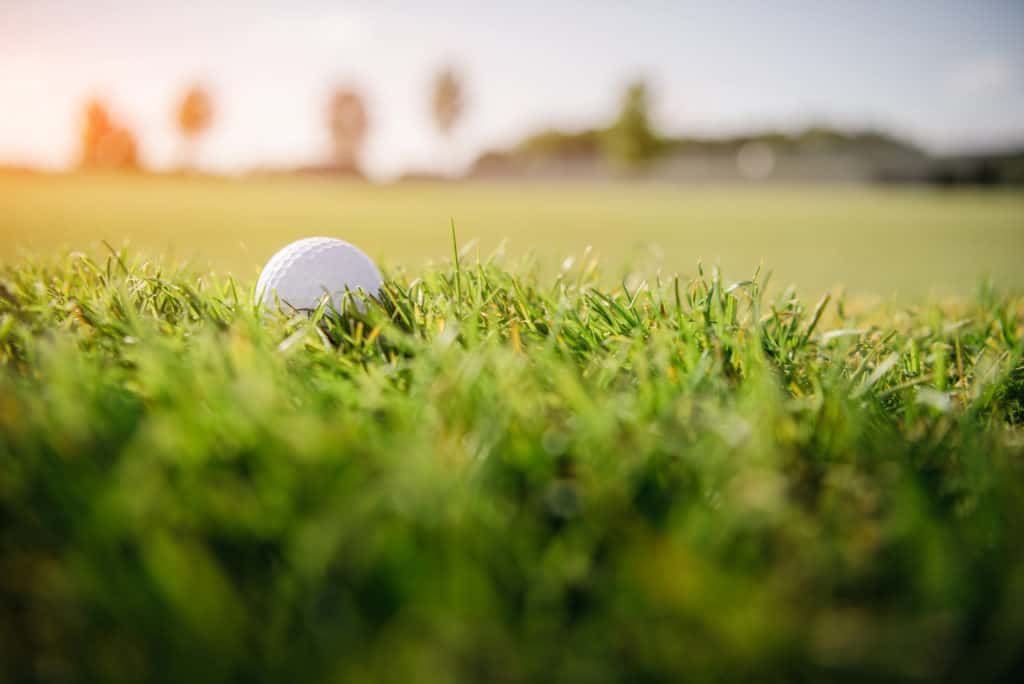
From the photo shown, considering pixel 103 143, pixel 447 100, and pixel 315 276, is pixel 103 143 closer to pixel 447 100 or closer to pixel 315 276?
pixel 447 100

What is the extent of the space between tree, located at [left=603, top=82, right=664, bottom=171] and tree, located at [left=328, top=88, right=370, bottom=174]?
29434 mm

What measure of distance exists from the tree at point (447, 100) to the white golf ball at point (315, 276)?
249ft

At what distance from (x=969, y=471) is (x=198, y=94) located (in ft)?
265

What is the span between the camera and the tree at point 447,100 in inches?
2936

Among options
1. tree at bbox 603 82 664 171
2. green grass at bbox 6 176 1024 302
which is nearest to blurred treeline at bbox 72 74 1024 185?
tree at bbox 603 82 664 171

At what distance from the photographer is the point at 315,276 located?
2090 millimetres

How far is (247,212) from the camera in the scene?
1545 cm

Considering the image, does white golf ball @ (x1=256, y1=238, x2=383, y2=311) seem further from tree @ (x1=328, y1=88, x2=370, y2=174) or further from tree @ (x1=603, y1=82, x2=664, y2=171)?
tree @ (x1=328, y1=88, x2=370, y2=174)

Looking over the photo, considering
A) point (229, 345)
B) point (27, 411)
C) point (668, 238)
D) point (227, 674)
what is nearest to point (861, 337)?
point (229, 345)

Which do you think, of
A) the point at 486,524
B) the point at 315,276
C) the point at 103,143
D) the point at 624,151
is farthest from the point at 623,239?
the point at 103,143

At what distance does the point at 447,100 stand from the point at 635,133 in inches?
939

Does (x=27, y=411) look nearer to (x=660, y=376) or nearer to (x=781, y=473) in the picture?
(x=660, y=376)

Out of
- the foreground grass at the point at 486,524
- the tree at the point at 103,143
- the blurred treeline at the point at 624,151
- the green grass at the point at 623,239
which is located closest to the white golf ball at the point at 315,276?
the green grass at the point at 623,239

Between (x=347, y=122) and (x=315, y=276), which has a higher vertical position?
(x=347, y=122)
